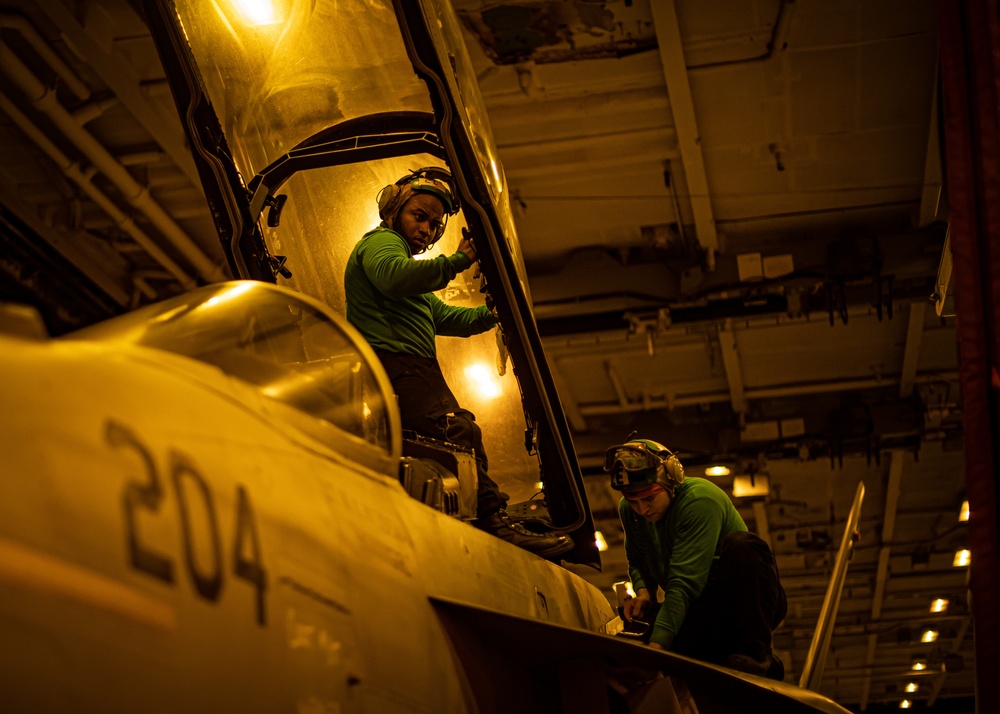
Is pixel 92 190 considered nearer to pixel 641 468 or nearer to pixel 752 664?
pixel 641 468

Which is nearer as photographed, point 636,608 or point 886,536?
point 636,608

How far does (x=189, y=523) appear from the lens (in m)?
1.80

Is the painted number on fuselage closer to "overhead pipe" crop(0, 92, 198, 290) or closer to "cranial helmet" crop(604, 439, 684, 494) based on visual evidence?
"cranial helmet" crop(604, 439, 684, 494)

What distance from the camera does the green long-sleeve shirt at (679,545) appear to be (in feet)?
14.8

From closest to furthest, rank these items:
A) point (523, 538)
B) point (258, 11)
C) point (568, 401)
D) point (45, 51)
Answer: point (523, 538)
point (258, 11)
point (45, 51)
point (568, 401)

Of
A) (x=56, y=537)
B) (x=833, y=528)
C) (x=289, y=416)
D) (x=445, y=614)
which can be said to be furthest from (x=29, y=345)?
(x=833, y=528)

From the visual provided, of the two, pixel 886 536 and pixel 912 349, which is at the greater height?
pixel 912 349

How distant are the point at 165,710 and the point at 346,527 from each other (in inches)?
30.8

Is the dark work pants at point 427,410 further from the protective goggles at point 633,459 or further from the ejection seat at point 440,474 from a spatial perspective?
the protective goggles at point 633,459

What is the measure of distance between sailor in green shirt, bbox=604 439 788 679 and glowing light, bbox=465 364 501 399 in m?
0.86

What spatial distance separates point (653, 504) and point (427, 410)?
4.29ft

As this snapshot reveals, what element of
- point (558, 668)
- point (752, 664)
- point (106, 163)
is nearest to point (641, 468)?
point (752, 664)

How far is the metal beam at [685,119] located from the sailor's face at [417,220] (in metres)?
3.98

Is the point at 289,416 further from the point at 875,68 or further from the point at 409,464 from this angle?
the point at 875,68
